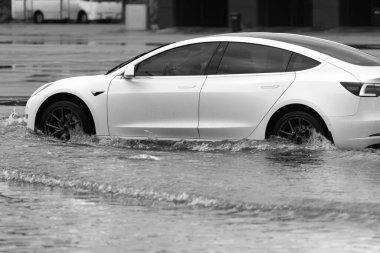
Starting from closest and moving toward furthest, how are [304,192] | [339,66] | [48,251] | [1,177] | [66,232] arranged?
[48,251] < [66,232] < [304,192] < [1,177] < [339,66]

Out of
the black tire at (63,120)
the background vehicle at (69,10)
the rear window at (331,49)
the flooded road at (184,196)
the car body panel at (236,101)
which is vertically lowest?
the background vehicle at (69,10)

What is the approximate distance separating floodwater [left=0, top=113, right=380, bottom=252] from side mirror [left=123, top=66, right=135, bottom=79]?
791 millimetres

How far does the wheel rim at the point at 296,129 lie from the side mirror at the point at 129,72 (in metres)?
1.90

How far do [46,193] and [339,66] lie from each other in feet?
12.6

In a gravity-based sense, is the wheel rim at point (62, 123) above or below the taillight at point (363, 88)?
below

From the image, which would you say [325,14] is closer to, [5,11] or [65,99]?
[5,11]

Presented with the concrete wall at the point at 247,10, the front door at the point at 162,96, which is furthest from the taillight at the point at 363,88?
the concrete wall at the point at 247,10

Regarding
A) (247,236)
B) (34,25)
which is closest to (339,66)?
(247,236)

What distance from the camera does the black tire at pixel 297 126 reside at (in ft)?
41.6

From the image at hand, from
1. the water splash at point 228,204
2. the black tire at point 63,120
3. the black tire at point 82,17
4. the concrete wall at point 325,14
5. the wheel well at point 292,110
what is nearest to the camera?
the water splash at point 228,204

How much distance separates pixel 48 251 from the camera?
8.02 metres

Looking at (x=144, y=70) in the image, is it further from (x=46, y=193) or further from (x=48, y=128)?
(x=46, y=193)

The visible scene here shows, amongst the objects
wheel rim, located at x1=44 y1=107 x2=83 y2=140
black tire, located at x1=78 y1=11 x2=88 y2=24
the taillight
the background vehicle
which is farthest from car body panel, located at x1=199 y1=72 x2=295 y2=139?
black tire, located at x1=78 y1=11 x2=88 y2=24

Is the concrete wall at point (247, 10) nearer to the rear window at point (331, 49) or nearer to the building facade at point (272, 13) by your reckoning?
the building facade at point (272, 13)
